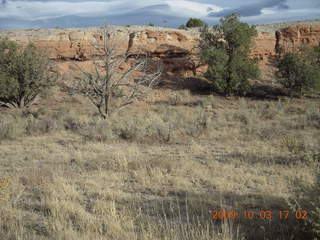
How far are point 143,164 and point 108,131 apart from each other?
4142 millimetres

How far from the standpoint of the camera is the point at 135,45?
24.2m

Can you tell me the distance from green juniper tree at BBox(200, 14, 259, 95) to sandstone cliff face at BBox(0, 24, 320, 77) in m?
3.29

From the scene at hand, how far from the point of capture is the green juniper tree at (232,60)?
20328 mm

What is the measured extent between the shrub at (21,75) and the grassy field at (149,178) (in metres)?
Answer: 5.08

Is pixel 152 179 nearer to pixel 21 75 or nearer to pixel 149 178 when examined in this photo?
pixel 149 178

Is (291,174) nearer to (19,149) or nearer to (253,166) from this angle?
(253,166)

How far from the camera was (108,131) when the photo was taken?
10344 millimetres

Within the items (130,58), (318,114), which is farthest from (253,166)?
(130,58)

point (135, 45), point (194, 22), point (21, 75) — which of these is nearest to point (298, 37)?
point (194, 22)

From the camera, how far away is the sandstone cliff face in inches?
926

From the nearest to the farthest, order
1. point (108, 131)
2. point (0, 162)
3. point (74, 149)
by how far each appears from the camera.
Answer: point (0, 162) < point (74, 149) < point (108, 131)
